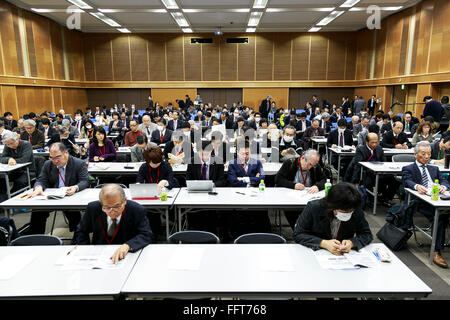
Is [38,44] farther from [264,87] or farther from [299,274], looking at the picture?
[299,274]

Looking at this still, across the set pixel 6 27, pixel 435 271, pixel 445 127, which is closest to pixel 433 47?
pixel 445 127

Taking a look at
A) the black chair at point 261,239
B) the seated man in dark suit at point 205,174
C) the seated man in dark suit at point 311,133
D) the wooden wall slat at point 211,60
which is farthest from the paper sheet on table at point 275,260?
the wooden wall slat at point 211,60

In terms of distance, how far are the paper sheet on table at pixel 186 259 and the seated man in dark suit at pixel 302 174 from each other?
220cm

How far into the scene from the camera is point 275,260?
102 inches

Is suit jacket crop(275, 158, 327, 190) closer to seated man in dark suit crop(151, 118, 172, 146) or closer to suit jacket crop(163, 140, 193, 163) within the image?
suit jacket crop(163, 140, 193, 163)

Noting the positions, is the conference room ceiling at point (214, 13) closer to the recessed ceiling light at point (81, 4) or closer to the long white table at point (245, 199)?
the recessed ceiling light at point (81, 4)

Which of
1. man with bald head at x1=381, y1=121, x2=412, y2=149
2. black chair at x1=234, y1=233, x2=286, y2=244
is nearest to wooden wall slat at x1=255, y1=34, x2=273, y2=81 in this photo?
man with bald head at x1=381, y1=121, x2=412, y2=149

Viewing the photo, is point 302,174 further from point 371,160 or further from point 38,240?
point 38,240

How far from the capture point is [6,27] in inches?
538

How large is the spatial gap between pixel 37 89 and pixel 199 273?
688 inches

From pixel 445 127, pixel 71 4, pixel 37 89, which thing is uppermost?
pixel 71 4

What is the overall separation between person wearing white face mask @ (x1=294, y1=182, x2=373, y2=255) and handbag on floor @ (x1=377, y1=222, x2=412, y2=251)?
1918 mm

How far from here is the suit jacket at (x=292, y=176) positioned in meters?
4.54
